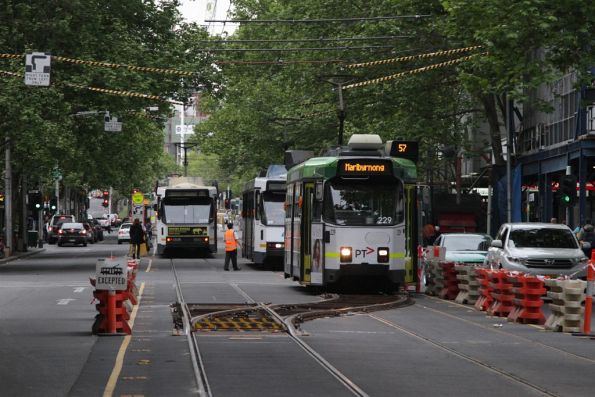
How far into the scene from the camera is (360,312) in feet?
86.5

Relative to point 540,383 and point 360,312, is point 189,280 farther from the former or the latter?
point 540,383

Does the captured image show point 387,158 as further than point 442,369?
Yes

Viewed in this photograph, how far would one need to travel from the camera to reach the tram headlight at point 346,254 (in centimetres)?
3050

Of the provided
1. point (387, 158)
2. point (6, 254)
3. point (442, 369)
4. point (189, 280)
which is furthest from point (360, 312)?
point (6, 254)

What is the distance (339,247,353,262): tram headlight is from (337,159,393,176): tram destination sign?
1682 mm

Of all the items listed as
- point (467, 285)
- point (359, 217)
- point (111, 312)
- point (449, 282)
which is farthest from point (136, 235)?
point (111, 312)

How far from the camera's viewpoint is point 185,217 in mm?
57438

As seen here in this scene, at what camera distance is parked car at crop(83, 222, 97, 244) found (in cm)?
8962

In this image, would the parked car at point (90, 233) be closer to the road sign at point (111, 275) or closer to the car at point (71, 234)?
the car at point (71, 234)

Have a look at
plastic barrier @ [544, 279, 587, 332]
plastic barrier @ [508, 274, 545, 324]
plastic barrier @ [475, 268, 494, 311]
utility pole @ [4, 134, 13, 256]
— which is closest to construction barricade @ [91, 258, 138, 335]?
plastic barrier @ [544, 279, 587, 332]

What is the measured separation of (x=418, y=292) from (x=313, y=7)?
1689 cm

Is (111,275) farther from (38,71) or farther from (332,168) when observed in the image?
(38,71)

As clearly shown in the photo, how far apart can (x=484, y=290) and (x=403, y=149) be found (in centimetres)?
686

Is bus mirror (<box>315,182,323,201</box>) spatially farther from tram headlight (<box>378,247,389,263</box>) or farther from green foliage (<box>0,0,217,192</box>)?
green foliage (<box>0,0,217,192</box>)
